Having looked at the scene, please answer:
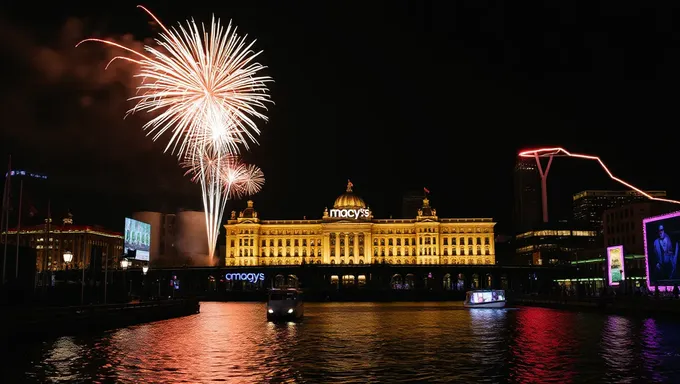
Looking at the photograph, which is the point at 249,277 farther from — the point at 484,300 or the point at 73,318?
the point at 73,318

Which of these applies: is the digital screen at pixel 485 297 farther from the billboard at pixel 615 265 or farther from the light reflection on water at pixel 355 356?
the light reflection on water at pixel 355 356

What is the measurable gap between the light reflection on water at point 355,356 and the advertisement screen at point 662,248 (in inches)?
1265

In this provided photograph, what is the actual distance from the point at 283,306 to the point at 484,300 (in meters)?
43.4

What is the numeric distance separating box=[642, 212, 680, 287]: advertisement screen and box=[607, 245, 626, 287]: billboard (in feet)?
30.8

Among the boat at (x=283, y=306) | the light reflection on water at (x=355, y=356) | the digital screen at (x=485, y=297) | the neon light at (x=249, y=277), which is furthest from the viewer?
the neon light at (x=249, y=277)

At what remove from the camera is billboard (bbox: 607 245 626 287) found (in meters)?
91.2

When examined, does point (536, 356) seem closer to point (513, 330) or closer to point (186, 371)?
point (186, 371)

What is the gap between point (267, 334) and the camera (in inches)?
1731

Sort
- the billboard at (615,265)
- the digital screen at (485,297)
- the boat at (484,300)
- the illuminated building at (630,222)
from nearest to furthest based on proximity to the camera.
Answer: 1. the billboard at (615,265)
2. the boat at (484,300)
3. the digital screen at (485,297)
4. the illuminated building at (630,222)

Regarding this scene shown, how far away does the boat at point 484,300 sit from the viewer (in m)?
93.5

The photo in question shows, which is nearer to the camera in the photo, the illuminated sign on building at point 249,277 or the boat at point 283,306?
the boat at point 283,306

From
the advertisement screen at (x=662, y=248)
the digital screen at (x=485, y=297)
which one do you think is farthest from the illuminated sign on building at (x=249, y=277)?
the advertisement screen at (x=662, y=248)

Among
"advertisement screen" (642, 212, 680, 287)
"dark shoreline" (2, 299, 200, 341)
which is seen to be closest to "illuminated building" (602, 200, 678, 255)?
"advertisement screen" (642, 212, 680, 287)

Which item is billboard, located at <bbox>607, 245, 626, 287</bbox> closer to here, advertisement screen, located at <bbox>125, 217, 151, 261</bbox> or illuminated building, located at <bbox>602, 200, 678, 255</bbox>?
illuminated building, located at <bbox>602, 200, 678, 255</bbox>
